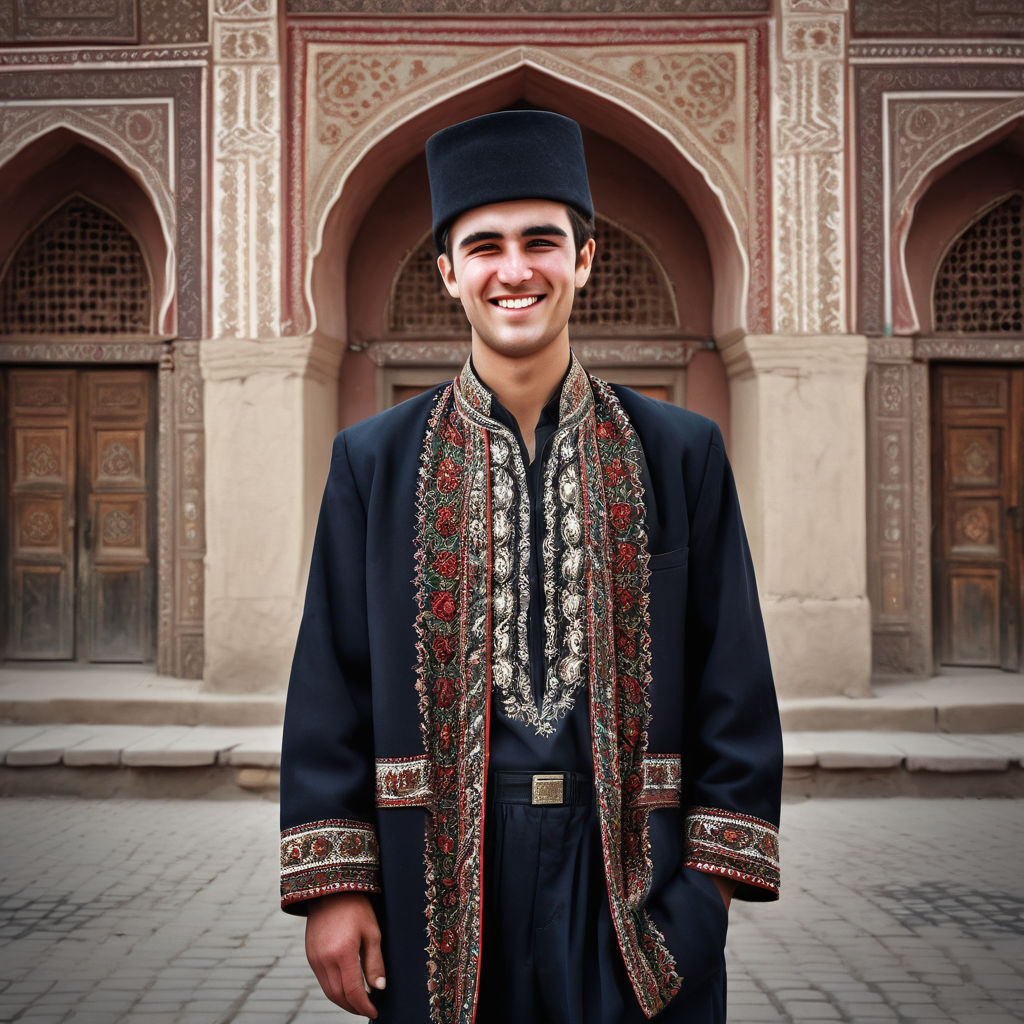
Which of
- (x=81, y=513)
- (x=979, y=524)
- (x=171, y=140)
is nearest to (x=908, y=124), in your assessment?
(x=979, y=524)

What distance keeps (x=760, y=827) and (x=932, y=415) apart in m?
6.66

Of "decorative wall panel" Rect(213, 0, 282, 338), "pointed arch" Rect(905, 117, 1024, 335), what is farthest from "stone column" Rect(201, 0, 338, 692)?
"pointed arch" Rect(905, 117, 1024, 335)

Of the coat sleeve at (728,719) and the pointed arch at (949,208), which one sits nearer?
the coat sleeve at (728,719)

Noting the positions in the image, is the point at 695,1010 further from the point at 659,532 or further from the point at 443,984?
the point at 659,532

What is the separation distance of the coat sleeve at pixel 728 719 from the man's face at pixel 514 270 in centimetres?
38

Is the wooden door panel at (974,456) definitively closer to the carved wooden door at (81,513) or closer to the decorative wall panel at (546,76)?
the decorative wall panel at (546,76)

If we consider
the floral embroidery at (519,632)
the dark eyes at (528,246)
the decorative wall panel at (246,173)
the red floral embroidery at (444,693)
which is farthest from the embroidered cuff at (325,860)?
the decorative wall panel at (246,173)

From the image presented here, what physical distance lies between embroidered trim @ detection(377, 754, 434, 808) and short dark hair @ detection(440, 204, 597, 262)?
819 mm

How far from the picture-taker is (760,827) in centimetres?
162

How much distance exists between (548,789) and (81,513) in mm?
6913

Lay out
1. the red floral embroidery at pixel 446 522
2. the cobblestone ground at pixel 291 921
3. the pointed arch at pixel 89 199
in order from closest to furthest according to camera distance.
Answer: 1. the red floral embroidery at pixel 446 522
2. the cobblestone ground at pixel 291 921
3. the pointed arch at pixel 89 199

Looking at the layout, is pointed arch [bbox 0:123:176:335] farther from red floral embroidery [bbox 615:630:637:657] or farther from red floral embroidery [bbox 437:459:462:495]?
red floral embroidery [bbox 615:630:637:657]

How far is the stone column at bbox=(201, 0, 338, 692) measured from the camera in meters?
6.71

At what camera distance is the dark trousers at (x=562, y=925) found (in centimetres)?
153
